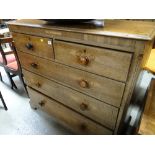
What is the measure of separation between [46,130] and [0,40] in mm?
1097

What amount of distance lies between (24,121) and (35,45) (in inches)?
38.5

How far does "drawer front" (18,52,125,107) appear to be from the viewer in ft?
2.67

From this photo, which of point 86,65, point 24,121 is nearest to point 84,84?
point 86,65

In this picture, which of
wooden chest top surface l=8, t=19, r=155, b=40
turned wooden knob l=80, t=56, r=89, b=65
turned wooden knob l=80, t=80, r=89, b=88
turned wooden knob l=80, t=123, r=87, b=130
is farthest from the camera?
turned wooden knob l=80, t=123, r=87, b=130

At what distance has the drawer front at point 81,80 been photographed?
815mm

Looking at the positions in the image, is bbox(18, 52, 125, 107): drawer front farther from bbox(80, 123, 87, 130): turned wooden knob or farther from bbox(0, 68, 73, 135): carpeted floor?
bbox(0, 68, 73, 135): carpeted floor

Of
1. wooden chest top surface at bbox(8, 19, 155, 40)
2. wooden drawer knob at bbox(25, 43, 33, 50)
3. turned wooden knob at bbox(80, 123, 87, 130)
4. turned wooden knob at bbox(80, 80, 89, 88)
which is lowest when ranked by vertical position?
turned wooden knob at bbox(80, 123, 87, 130)

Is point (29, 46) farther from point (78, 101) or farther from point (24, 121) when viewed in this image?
point (24, 121)

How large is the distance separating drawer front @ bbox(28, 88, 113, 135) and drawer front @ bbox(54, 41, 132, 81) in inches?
18.9

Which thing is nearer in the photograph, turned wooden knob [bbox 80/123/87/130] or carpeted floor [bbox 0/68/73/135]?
turned wooden knob [bbox 80/123/87/130]

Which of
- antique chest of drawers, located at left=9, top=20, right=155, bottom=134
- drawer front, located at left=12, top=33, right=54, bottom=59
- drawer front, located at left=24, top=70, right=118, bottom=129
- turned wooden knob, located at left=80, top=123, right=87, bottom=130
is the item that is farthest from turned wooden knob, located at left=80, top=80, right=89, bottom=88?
turned wooden knob, located at left=80, top=123, right=87, bottom=130

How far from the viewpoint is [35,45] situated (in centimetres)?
103
